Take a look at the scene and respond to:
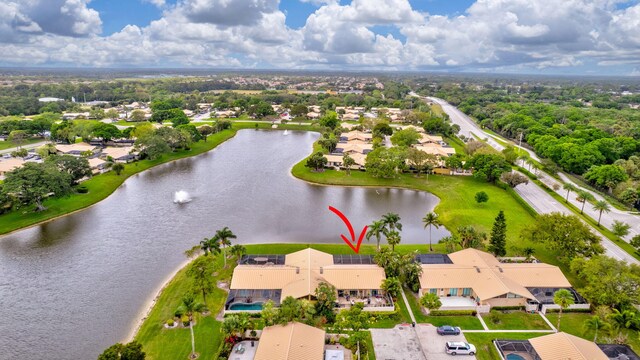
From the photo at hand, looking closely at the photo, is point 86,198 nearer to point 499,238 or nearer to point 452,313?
point 452,313

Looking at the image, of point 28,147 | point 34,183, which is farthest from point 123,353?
point 28,147

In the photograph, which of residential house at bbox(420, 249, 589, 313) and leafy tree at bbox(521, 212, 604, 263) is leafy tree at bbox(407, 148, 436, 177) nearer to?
leafy tree at bbox(521, 212, 604, 263)

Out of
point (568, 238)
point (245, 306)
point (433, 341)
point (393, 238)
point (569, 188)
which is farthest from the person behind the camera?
point (569, 188)

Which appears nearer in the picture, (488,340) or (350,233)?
(488,340)

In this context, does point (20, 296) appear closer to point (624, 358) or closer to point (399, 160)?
point (624, 358)

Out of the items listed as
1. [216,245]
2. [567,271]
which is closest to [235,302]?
[216,245]

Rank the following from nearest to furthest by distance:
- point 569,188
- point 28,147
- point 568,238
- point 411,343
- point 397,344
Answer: point 397,344, point 411,343, point 568,238, point 569,188, point 28,147

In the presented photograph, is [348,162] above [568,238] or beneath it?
above
